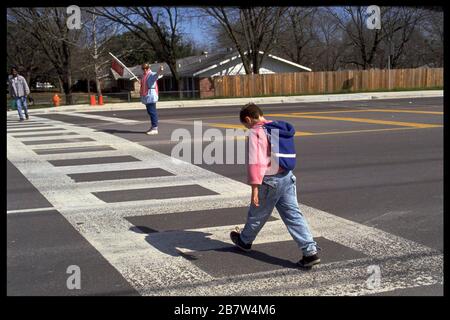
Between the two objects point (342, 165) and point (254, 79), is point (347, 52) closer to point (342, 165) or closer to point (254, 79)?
A: point (254, 79)

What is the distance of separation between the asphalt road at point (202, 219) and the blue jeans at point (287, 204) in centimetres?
27

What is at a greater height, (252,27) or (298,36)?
(298,36)

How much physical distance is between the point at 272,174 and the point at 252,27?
39.4 m

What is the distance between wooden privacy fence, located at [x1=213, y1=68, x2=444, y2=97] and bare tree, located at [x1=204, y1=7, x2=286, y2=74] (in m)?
4.09

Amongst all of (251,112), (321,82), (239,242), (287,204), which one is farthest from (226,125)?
(321,82)

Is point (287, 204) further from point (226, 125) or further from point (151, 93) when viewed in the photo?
point (226, 125)

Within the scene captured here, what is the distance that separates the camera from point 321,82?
41.3 m

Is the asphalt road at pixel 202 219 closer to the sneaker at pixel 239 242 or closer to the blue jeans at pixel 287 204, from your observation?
the sneaker at pixel 239 242

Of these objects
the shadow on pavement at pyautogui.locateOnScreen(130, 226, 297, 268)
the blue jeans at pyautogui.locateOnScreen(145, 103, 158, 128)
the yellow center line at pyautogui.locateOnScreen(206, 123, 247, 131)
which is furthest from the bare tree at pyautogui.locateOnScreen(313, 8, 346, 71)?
the shadow on pavement at pyautogui.locateOnScreen(130, 226, 297, 268)

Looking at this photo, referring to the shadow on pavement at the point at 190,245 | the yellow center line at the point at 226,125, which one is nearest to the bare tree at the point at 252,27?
the yellow center line at the point at 226,125

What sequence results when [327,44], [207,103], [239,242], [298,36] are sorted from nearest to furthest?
[239,242] < [207,103] < [298,36] < [327,44]

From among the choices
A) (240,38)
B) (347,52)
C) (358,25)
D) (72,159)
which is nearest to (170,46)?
(240,38)

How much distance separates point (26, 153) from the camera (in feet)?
35.5

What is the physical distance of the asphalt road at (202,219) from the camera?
14.2 ft
